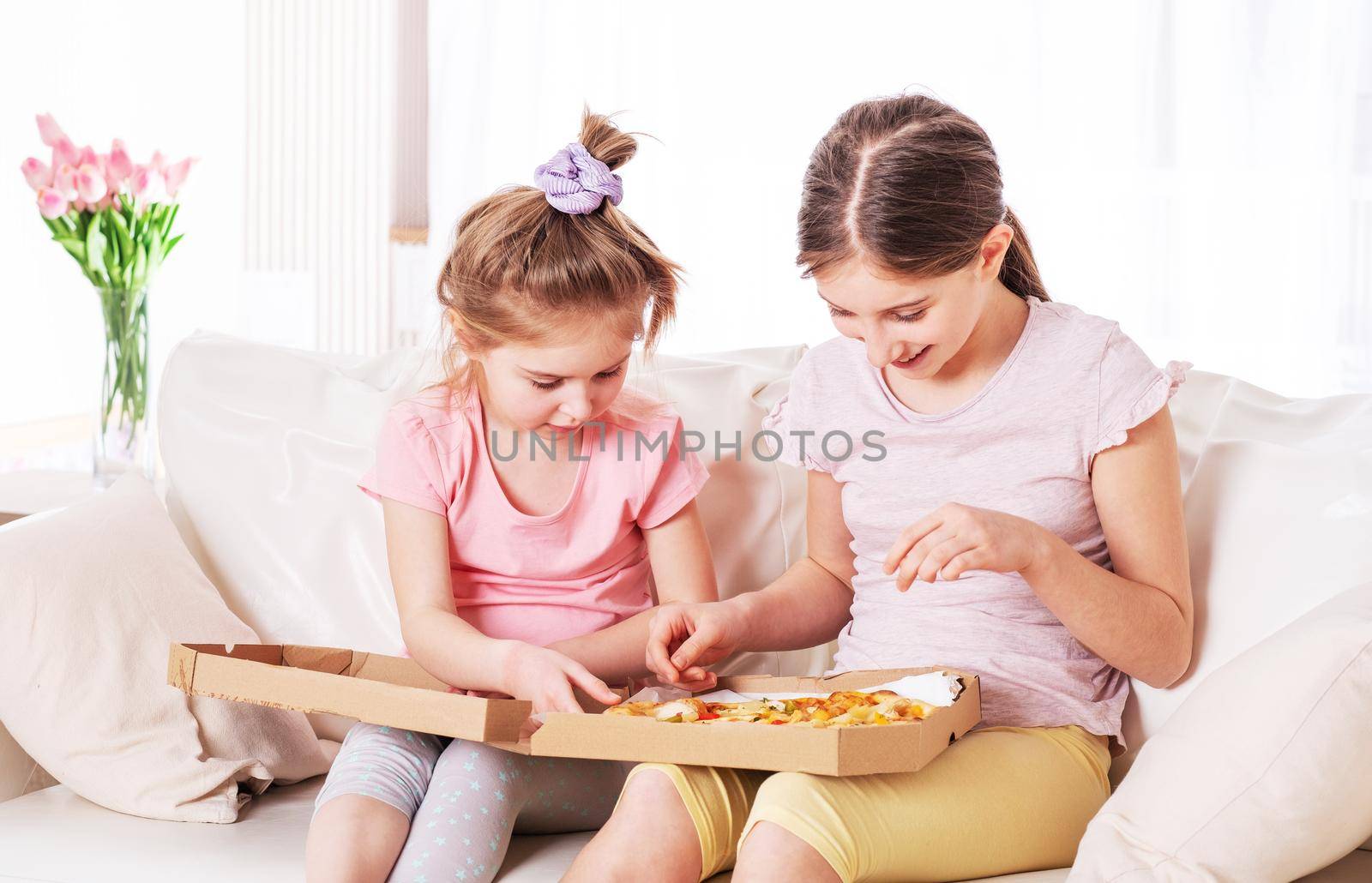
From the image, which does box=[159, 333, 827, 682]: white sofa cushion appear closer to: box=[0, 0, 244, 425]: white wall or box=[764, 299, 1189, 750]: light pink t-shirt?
box=[764, 299, 1189, 750]: light pink t-shirt

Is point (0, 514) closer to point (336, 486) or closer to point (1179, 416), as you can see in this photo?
point (336, 486)

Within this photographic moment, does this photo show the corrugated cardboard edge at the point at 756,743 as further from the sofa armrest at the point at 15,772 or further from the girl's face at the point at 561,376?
the sofa armrest at the point at 15,772

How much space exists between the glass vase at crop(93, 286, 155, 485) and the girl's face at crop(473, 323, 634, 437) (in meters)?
0.96

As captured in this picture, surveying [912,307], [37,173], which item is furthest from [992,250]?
[37,173]

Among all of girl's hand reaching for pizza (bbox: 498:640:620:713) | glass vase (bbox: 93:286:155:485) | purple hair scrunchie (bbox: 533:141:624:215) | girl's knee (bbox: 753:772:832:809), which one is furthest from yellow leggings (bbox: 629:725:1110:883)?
glass vase (bbox: 93:286:155:485)

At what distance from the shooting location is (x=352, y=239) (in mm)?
3479

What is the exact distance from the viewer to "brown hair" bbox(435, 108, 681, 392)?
1342mm

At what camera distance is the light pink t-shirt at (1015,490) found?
1.27 metres

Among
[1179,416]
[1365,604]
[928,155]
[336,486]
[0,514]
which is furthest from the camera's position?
[0,514]

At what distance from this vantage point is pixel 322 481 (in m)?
1.68

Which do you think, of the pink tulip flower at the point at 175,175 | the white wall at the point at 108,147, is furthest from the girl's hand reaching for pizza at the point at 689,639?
the white wall at the point at 108,147

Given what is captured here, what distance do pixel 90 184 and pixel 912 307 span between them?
144 centimetres

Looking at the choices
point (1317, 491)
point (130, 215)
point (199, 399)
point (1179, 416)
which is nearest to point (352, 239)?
point (130, 215)

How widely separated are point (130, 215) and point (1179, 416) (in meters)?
1.62
